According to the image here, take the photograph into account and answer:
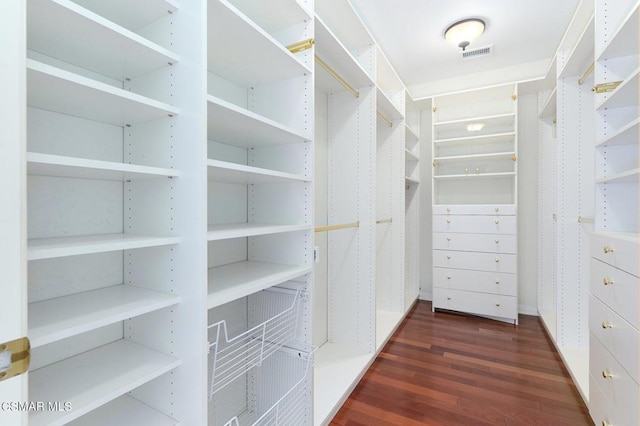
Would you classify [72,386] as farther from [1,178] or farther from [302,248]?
[302,248]

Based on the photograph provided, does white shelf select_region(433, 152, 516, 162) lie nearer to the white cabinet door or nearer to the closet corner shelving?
the closet corner shelving

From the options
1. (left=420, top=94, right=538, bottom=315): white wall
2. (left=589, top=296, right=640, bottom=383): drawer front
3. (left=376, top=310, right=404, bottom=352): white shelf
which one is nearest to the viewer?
(left=589, top=296, right=640, bottom=383): drawer front

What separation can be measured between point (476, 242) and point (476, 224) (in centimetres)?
19

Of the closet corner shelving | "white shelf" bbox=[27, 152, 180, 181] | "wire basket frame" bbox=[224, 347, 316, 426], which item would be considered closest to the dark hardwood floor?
"wire basket frame" bbox=[224, 347, 316, 426]

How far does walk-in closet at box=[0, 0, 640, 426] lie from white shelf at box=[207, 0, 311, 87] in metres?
0.01

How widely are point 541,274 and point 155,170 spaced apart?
3.90m

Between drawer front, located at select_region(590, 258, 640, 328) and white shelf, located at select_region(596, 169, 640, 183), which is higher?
white shelf, located at select_region(596, 169, 640, 183)

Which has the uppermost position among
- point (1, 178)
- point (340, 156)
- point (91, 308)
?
point (340, 156)

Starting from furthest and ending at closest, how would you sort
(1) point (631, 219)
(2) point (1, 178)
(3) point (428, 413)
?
1. (3) point (428, 413)
2. (1) point (631, 219)
3. (2) point (1, 178)

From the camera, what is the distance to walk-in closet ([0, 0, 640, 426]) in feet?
2.58

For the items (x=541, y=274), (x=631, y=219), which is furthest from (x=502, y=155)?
(x=631, y=219)

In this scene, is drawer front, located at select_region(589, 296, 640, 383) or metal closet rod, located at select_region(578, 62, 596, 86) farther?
metal closet rod, located at select_region(578, 62, 596, 86)

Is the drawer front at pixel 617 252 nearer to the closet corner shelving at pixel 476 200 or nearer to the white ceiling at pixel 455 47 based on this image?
the closet corner shelving at pixel 476 200

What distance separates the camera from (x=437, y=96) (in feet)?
11.2
